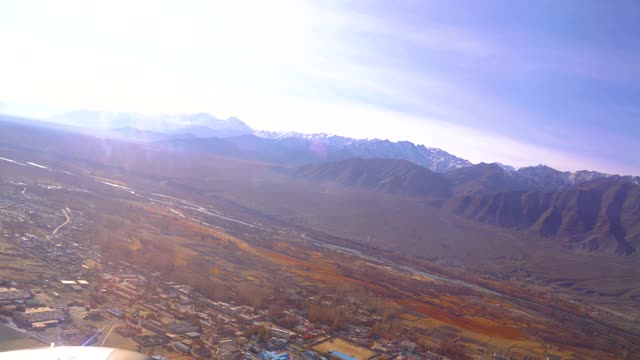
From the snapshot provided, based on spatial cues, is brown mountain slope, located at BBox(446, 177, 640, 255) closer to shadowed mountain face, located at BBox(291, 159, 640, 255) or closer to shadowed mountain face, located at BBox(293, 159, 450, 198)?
shadowed mountain face, located at BBox(291, 159, 640, 255)

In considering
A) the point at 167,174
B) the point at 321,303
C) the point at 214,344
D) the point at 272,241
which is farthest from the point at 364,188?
the point at 214,344

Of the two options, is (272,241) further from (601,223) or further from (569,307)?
(601,223)

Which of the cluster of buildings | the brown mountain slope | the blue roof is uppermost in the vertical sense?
the brown mountain slope

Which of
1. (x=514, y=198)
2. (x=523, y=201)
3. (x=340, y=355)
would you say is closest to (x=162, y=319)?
(x=340, y=355)

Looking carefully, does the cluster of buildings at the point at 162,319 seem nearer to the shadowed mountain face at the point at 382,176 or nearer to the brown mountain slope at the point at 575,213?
the brown mountain slope at the point at 575,213

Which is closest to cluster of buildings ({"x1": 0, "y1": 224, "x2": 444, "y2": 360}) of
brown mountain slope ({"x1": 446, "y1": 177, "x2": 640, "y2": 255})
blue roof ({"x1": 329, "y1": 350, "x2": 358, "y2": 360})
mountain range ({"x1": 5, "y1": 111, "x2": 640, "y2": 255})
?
blue roof ({"x1": 329, "y1": 350, "x2": 358, "y2": 360})
